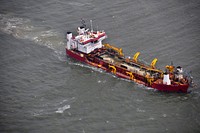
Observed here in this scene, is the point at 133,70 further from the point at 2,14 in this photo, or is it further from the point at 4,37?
the point at 2,14

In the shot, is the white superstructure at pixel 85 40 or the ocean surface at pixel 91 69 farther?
the white superstructure at pixel 85 40

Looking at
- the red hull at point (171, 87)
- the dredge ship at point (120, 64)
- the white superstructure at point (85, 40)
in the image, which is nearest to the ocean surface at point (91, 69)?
the red hull at point (171, 87)

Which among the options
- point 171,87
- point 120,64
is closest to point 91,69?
point 120,64

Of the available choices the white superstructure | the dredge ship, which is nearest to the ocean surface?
the dredge ship

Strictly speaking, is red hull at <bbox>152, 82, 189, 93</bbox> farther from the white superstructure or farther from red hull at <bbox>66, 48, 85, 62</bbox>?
red hull at <bbox>66, 48, 85, 62</bbox>

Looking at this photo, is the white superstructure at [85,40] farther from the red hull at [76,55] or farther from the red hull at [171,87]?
the red hull at [171,87]
